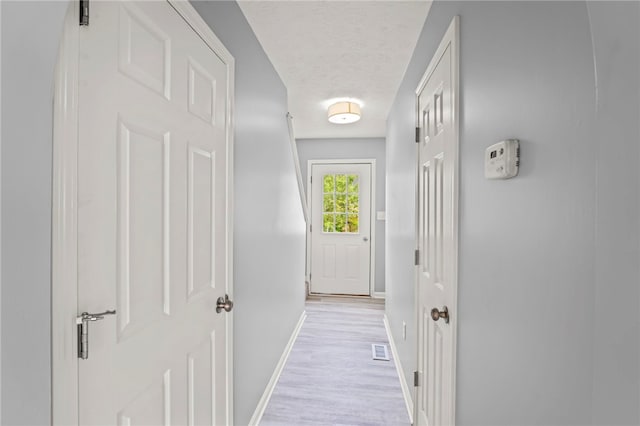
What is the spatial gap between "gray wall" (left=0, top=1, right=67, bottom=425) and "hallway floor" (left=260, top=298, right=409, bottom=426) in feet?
6.34

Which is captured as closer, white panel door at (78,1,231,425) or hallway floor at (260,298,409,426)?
white panel door at (78,1,231,425)

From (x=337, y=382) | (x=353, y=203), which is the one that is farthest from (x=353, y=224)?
(x=337, y=382)

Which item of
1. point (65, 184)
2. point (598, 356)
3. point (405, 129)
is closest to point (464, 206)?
point (598, 356)

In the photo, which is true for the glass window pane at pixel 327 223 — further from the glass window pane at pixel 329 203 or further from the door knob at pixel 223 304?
the door knob at pixel 223 304

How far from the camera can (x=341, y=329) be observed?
3.78 meters

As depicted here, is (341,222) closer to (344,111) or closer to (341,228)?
(341,228)

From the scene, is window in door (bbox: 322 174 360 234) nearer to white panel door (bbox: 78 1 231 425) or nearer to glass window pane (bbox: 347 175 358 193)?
glass window pane (bbox: 347 175 358 193)

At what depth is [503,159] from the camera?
0.90m

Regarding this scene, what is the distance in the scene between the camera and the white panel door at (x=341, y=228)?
5312 millimetres

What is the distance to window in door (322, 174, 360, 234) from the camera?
211 inches

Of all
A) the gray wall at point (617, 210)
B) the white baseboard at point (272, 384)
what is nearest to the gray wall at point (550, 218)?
the gray wall at point (617, 210)

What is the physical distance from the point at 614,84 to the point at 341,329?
144 inches

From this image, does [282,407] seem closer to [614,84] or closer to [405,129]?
[405,129]

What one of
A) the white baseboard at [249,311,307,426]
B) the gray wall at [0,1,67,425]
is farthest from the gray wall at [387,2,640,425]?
the white baseboard at [249,311,307,426]
